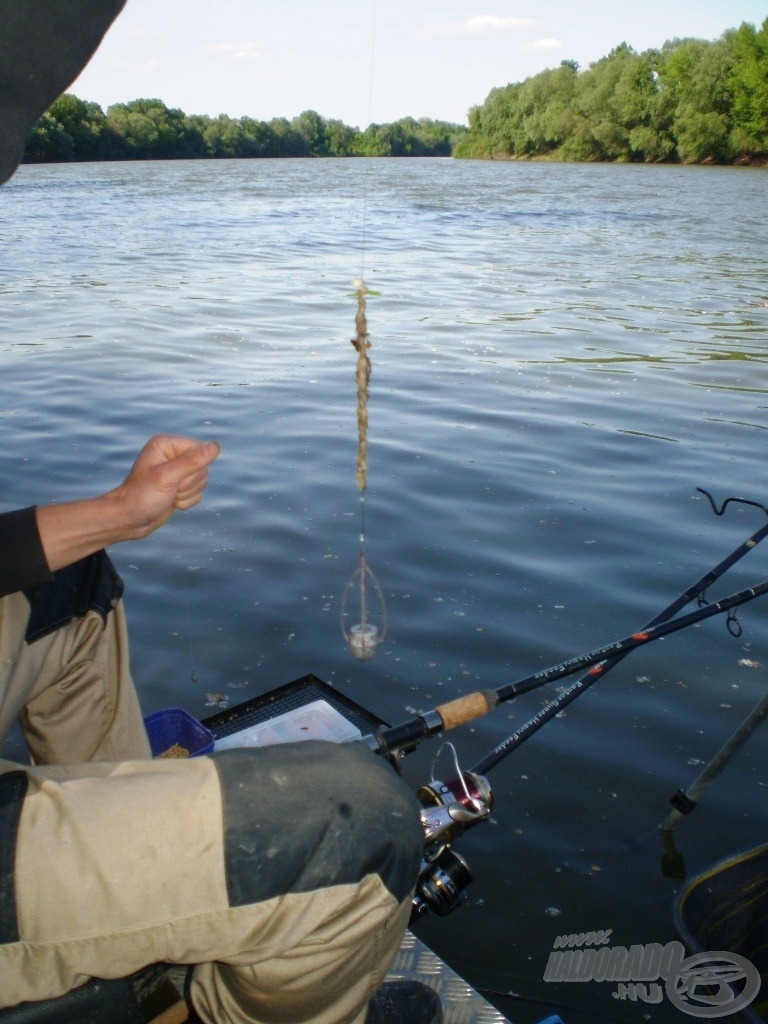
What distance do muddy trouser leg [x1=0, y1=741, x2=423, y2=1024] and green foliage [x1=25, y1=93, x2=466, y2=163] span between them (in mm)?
56430

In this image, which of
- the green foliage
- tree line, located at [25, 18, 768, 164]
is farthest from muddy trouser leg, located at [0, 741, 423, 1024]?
the green foliage

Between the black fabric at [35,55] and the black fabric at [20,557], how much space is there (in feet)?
2.30

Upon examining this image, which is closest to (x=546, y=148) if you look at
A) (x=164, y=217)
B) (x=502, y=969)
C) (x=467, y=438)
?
(x=164, y=217)

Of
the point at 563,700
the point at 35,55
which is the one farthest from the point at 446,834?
the point at 35,55

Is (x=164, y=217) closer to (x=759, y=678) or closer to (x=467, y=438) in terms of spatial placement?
(x=467, y=438)

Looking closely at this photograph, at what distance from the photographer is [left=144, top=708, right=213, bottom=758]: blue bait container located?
2.98 m

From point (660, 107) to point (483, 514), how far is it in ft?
194

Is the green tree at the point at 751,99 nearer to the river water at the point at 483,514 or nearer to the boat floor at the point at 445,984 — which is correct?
the river water at the point at 483,514

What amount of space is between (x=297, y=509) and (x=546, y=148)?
67.6 m

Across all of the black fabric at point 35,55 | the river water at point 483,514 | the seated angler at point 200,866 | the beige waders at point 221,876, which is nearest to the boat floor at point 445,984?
the river water at point 483,514

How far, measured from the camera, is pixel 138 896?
143 cm

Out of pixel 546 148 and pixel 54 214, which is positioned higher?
pixel 546 148
